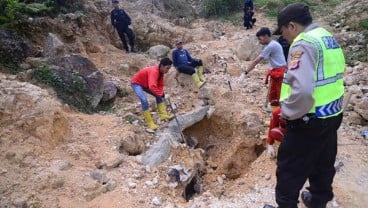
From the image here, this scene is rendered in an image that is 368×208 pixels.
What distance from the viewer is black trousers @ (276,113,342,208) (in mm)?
2527

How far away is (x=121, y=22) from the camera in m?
9.15

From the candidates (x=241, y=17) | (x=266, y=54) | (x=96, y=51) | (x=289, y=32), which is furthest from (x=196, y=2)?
(x=289, y=32)

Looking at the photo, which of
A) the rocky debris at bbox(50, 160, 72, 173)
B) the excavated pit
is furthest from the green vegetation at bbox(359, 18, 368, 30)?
the rocky debris at bbox(50, 160, 72, 173)

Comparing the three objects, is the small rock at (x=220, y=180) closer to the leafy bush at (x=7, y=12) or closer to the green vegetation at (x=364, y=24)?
the leafy bush at (x=7, y=12)

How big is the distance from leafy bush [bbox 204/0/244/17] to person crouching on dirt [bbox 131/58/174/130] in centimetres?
886

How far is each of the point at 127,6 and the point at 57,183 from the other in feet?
30.5

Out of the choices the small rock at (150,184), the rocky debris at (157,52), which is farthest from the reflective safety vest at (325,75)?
the rocky debris at (157,52)

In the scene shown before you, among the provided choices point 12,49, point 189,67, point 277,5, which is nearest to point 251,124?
point 189,67

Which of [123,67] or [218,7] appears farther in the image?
[218,7]

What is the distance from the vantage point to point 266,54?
5.15 m

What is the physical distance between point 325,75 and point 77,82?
492cm

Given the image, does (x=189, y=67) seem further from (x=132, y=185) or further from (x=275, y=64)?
(x=132, y=185)

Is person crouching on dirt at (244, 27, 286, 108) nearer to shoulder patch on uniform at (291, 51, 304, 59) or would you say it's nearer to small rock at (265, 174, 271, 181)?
small rock at (265, 174, 271, 181)

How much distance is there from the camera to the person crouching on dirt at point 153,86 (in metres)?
5.66
